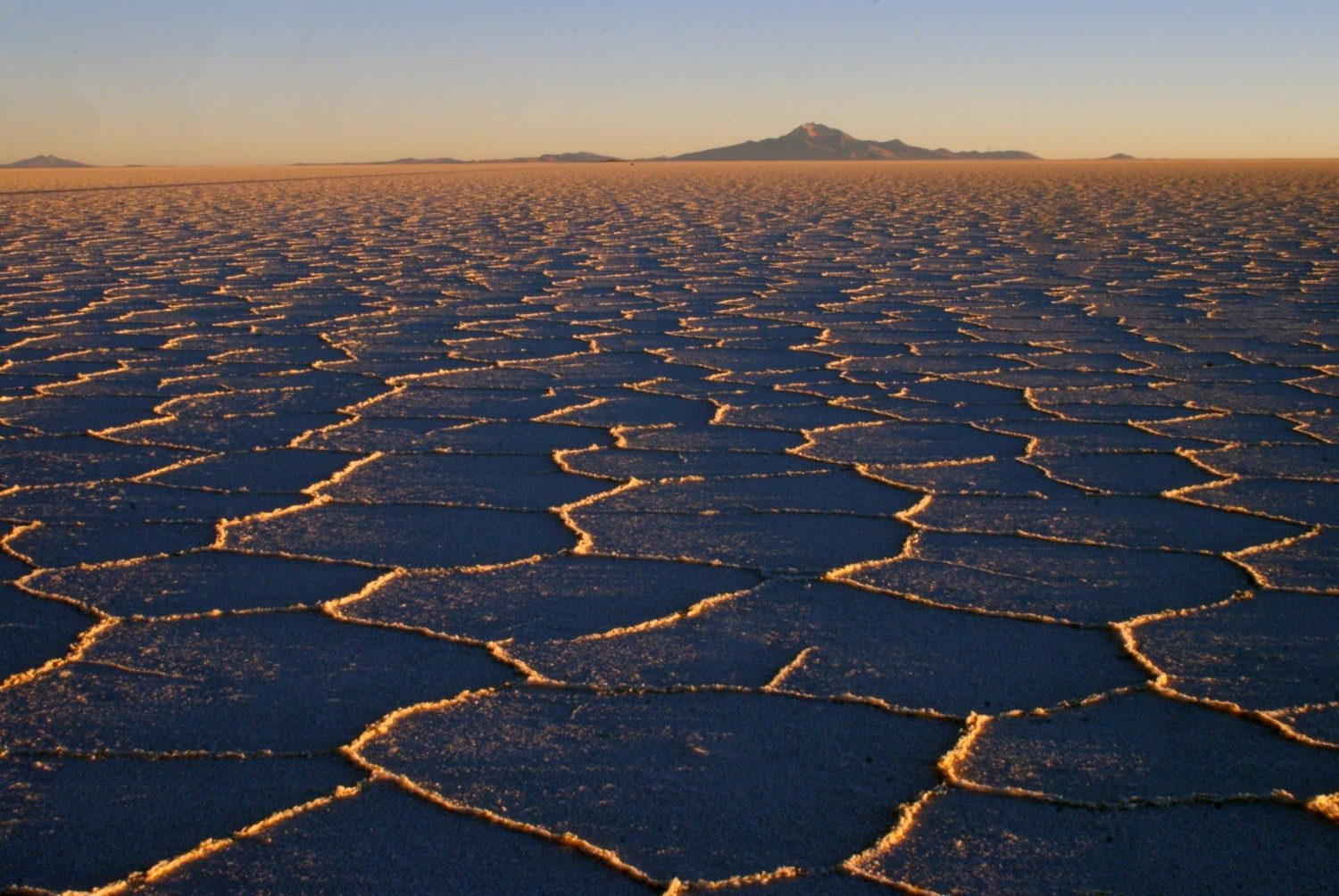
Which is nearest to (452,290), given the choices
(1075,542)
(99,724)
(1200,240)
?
(1075,542)

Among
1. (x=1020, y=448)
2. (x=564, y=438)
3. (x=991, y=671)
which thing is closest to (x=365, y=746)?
(x=991, y=671)

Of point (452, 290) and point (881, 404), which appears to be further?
point (452, 290)

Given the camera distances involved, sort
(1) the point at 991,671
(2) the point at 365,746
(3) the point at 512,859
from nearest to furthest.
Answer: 1. (3) the point at 512,859
2. (2) the point at 365,746
3. (1) the point at 991,671

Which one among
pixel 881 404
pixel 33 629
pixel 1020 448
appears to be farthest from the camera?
pixel 881 404

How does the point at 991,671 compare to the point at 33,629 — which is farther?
the point at 33,629

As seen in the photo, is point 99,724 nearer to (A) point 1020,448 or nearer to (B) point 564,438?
(B) point 564,438

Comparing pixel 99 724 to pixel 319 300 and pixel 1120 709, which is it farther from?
pixel 319 300
